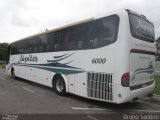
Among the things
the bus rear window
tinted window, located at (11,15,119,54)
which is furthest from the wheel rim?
the bus rear window

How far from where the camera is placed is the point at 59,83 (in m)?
12.0

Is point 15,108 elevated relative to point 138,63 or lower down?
lower down

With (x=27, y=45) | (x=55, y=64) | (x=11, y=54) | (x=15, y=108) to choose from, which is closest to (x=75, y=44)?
Answer: (x=55, y=64)

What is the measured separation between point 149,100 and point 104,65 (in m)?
3.59

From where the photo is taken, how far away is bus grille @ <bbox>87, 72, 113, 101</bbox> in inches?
343

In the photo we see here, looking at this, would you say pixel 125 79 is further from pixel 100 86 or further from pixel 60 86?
pixel 60 86

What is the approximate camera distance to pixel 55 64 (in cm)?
1231

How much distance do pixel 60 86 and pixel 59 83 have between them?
0.53ft

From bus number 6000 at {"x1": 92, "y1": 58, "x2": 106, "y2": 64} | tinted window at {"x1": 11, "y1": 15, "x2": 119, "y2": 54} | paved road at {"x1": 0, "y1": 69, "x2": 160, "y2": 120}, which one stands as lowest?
paved road at {"x1": 0, "y1": 69, "x2": 160, "y2": 120}

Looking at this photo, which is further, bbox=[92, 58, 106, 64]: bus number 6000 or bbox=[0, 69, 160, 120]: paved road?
bbox=[92, 58, 106, 64]: bus number 6000

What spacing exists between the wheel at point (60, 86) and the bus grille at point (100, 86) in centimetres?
219

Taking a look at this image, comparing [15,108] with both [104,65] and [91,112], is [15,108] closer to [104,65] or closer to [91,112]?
[91,112]

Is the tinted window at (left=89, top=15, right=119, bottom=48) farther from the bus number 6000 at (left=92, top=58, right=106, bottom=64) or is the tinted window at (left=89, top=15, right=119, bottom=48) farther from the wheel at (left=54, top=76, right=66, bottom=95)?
the wheel at (left=54, top=76, right=66, bottom=95)

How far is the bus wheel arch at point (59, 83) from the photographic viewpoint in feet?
37.8
